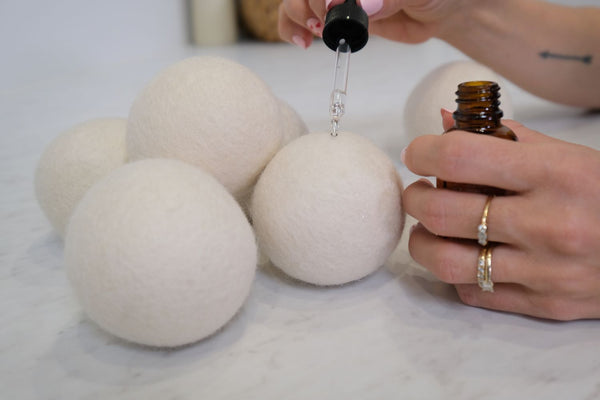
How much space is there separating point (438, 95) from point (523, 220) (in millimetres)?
416

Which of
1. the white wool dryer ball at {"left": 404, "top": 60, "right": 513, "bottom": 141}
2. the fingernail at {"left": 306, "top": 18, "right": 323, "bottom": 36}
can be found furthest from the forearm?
the fingernail at {"left": 306, "top": 18, "right": 323, "bottom": 36}

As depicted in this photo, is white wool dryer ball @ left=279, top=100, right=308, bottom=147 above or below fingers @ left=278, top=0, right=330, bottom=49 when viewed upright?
below

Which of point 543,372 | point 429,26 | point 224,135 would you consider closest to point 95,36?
point 429,26

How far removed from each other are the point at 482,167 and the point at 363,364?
22 centimetres

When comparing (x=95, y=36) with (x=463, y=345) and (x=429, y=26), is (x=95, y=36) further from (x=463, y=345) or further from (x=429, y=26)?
(x=463, y=345)

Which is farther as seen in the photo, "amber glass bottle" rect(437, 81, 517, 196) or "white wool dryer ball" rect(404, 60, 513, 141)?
"white wool dryer ball" rect(404, 60, 513, 141)

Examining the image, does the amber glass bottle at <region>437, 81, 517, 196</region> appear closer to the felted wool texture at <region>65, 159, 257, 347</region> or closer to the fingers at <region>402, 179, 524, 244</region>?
the fingers at <region>402, 179, 524, 244</region>

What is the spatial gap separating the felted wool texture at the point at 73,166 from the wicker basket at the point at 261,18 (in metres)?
1.57

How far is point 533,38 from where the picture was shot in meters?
1.12

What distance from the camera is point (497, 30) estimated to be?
111 cm

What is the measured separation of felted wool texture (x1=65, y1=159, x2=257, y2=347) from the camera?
456 mm

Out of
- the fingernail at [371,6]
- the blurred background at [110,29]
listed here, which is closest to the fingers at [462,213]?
the fingernail at [371,6]

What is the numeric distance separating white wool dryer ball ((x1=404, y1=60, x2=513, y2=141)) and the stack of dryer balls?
0.95 ft

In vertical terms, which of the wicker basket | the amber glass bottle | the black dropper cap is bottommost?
the wicker basket
